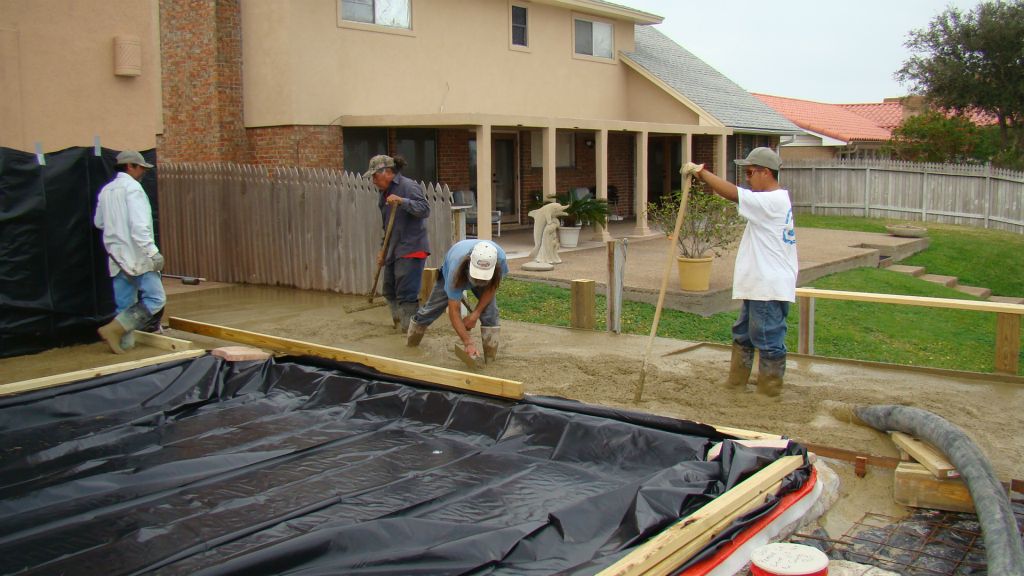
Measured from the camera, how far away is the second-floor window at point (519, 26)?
59.7 ft

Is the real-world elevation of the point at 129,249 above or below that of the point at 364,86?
below

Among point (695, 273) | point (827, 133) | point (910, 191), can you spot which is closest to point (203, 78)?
point (695, 273)

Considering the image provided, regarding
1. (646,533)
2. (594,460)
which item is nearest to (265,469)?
(594,460)

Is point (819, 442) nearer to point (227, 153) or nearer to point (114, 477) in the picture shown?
point (114, 477)

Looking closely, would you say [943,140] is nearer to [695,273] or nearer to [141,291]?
[695,273]

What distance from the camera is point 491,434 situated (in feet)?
17.9

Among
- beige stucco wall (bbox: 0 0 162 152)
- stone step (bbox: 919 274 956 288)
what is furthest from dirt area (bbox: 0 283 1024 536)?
stone step (bbox: 919 274 956 288)

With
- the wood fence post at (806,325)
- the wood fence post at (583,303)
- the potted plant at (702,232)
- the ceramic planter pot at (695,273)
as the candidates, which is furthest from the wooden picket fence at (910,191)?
the wood fence post at (583,303)

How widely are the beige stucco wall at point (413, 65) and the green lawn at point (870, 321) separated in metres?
4.97

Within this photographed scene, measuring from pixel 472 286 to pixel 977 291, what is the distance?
10.4 m

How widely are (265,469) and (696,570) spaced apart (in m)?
2.43

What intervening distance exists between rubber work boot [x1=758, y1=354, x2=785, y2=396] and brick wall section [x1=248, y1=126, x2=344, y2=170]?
9.90 metres

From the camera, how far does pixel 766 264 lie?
251 inches

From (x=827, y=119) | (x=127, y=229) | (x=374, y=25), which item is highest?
(x=374, y=25)
